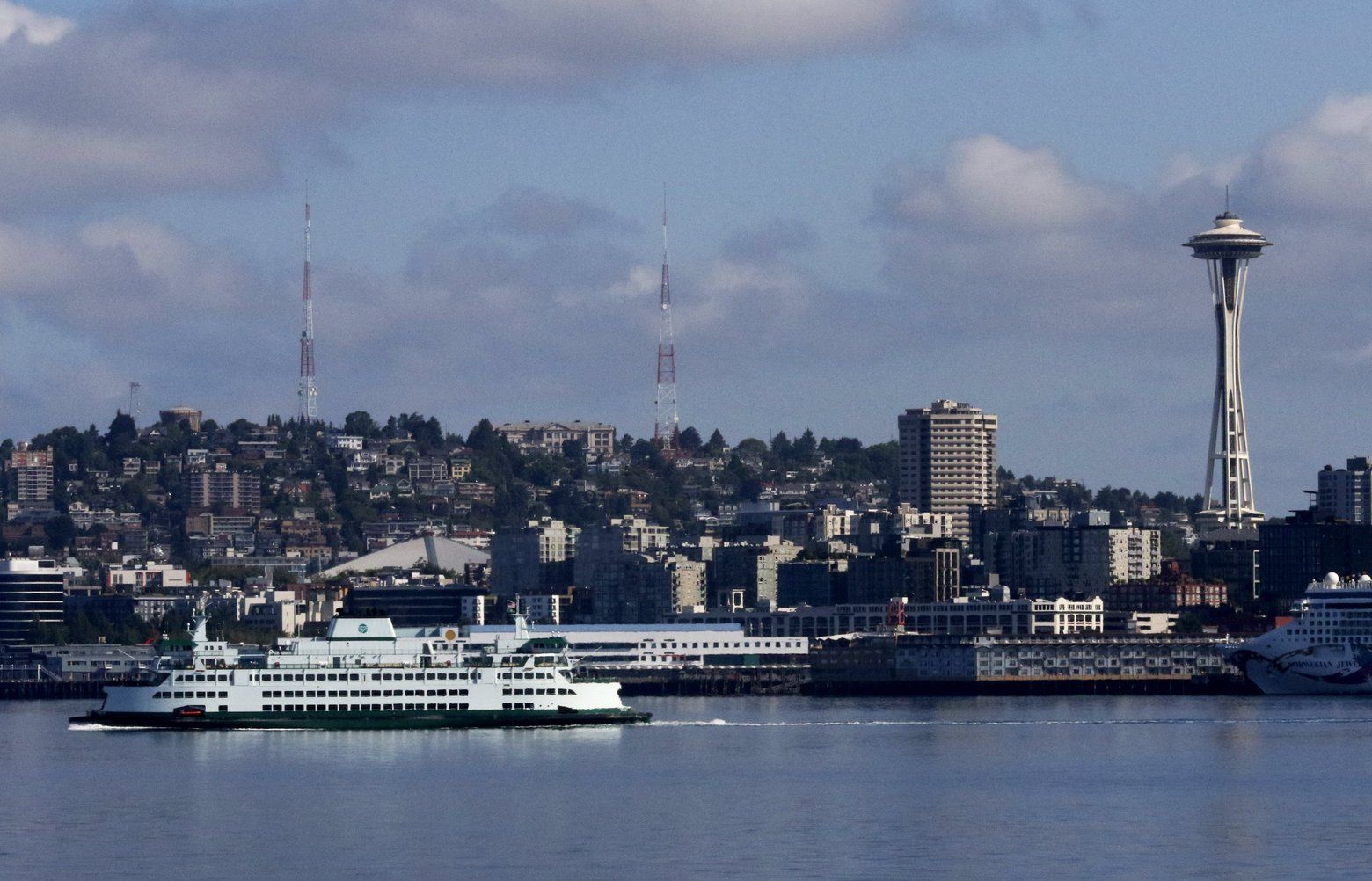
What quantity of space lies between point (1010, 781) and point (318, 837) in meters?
20.3

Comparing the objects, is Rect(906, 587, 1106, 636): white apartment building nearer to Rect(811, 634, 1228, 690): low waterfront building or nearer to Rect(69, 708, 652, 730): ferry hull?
Rect(811, 634, 1228, 690): low waterfront building

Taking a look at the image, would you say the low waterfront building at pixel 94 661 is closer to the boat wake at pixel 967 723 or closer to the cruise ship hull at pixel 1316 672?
the cruise ship hull at pixel 1316 672

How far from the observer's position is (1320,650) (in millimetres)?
148125

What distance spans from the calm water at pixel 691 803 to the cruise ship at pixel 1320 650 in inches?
1657

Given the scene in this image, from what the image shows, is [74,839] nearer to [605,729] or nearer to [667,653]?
[605,729]

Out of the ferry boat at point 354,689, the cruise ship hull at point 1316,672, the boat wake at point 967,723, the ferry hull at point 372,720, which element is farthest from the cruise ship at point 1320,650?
the ferry hull at point 372,720

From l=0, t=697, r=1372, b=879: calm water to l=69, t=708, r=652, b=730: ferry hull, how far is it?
0.54 metres

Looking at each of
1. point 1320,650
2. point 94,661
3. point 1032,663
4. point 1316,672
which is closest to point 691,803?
point 1316,672

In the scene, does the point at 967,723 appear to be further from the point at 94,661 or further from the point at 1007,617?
the point at 94,661

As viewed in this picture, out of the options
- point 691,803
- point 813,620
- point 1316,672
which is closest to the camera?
point 691,803

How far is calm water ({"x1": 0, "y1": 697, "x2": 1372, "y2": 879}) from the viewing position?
6019 cm

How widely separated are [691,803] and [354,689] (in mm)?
29197

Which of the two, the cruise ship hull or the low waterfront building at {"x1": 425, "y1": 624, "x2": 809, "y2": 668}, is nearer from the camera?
the cruise ship hull

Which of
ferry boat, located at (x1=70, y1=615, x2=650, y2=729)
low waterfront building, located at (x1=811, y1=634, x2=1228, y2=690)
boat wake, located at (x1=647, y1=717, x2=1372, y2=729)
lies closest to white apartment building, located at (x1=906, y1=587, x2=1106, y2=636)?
low waterfront building, located at (x1=811, y1=634, x2=1228, y2=690)
